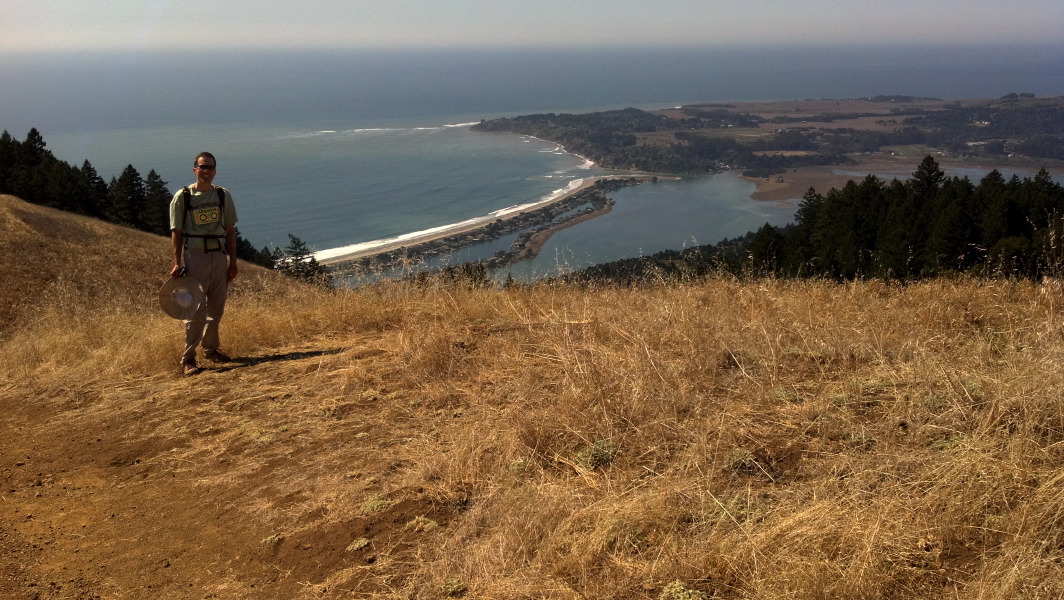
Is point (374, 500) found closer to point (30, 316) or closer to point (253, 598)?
point (253, 598)

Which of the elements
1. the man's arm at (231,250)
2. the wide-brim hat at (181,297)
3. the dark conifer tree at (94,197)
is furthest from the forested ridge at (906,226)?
the dark conifer tree at (94,197)

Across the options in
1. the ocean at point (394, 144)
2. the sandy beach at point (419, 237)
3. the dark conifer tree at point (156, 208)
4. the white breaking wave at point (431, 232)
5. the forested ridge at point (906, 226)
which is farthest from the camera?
the ocean at point (394, 144)

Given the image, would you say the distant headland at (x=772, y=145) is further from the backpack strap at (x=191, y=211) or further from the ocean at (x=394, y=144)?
the backpack strap at (x=191, y=211)

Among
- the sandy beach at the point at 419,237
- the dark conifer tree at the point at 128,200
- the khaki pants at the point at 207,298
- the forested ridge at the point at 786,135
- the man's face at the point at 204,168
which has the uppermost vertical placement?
the forested ridge at the point at 786,135

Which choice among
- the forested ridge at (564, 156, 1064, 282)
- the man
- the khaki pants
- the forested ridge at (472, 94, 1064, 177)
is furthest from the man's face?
the forested ridge at (472, 94, 1064, 177)

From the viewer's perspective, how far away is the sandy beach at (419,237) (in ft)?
125

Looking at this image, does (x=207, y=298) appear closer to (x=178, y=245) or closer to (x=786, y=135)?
(x=178, y=245)

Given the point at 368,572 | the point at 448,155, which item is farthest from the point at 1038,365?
the point at 448,155

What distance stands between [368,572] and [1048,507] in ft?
7.96

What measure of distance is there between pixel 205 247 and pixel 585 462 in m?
4.13

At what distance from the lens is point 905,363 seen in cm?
358

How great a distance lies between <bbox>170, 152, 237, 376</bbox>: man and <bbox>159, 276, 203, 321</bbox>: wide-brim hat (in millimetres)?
60

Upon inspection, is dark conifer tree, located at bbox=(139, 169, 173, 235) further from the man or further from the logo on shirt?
the logo on shirt

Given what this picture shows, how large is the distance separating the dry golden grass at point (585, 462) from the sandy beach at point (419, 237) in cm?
3113
